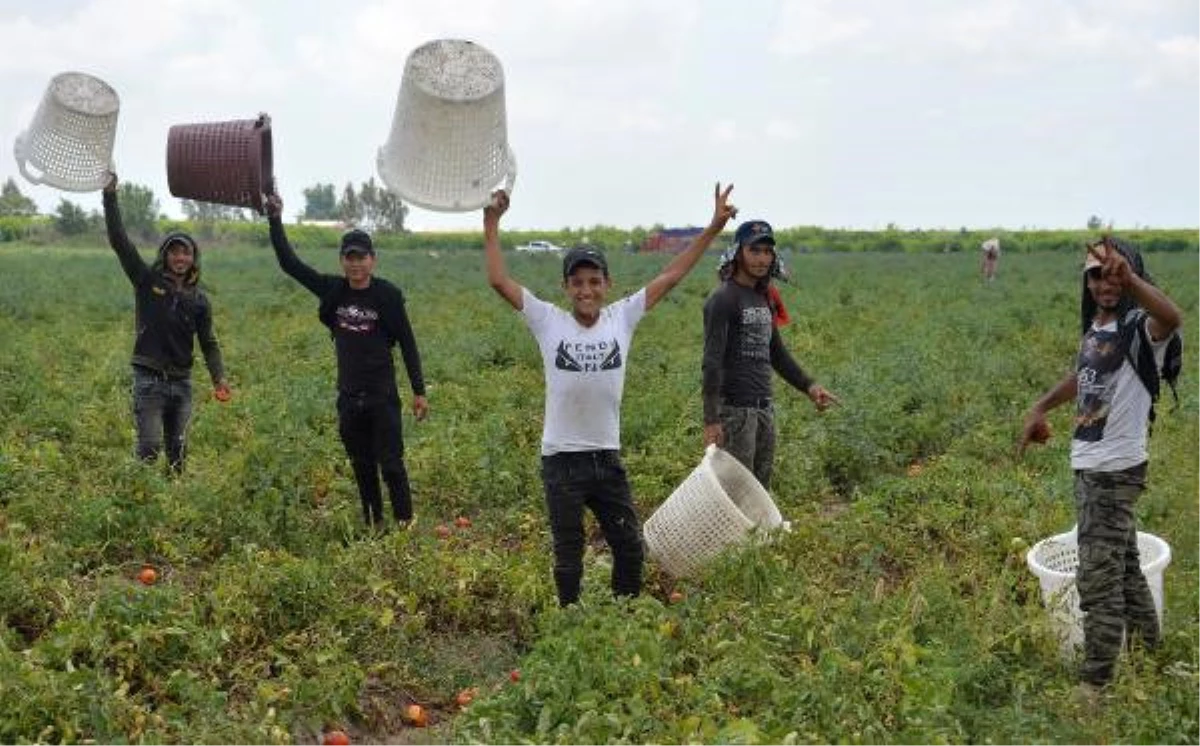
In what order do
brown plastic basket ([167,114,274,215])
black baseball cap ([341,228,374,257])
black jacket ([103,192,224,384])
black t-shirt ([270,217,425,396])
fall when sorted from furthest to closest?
black jacket ([103,192,224,384]), black t-shirt ([270,217,425,396]), black baseball cap ([341,228,374,257]), brown plastic basket ([167,114,274,215])

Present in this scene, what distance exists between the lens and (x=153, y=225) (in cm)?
6362

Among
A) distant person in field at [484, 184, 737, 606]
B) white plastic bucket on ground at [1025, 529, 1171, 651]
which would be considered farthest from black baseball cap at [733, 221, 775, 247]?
white plastic bucket on ground at [1025, 529, 1171, 651]

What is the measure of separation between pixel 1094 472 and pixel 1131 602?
21.6 inches

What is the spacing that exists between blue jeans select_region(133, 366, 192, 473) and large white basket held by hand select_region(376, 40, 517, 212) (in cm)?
246

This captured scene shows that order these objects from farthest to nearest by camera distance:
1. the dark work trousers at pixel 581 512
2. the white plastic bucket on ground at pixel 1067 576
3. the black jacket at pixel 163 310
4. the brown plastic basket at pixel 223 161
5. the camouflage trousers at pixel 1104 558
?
the black jacket at pixel 163 310 → the brown plastic basket at pixel 223 161 → the dark work trousers at pixel 581 512 → the white plastic bucket on ground at pixel 1067 576 → the camouflage trousers at pixel 1104 558

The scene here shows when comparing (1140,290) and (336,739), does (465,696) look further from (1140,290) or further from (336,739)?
(1140,290)

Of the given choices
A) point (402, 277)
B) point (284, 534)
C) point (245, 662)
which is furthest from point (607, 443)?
point (402, 277)

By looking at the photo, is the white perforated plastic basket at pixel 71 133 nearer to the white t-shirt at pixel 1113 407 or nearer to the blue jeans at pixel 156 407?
the blue jeans at pixel 156 407

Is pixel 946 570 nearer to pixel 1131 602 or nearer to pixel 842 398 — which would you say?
pixel 1131 602

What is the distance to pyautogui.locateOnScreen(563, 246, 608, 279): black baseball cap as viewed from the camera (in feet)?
15.2

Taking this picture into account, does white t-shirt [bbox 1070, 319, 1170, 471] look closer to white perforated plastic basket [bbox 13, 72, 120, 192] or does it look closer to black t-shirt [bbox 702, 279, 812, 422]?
black t-shirt [bbox 702, 279, 812, 422]

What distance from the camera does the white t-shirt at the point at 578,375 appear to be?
465 centimetres

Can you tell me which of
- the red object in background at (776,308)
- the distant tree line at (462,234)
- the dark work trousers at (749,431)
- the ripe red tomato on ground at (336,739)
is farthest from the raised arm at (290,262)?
A: the distant tree line at (462,234)

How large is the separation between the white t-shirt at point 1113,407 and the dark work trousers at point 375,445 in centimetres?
321
